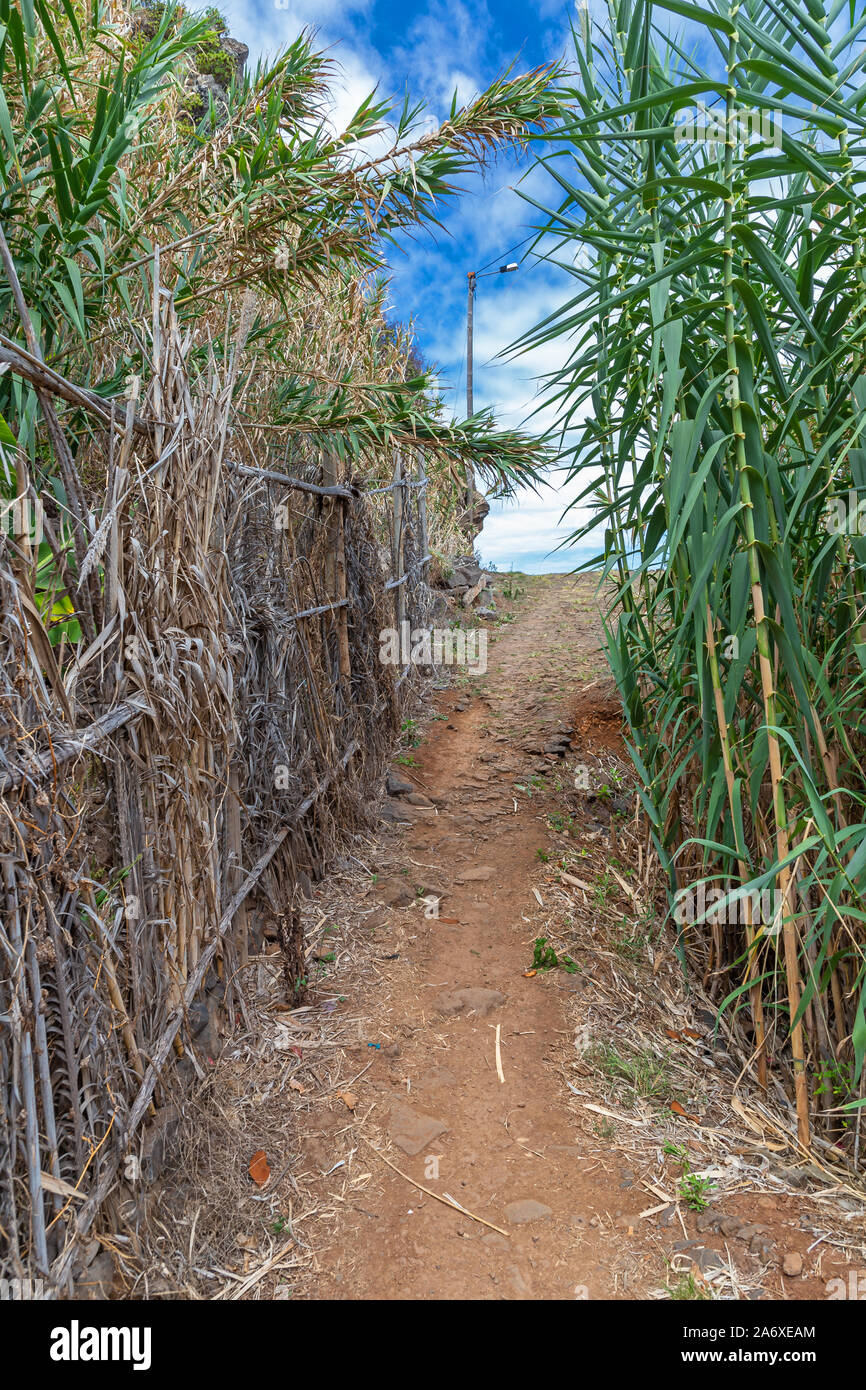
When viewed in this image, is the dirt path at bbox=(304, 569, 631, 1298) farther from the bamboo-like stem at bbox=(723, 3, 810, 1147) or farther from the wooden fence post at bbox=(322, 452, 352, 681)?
the wooden fence post at bbox=(322, 452, 352, 681)

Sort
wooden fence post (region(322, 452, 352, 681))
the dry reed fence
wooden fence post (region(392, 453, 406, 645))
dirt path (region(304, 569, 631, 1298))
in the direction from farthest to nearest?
1. wooden fence post (region(392, 453, 406, 645))
2. wooden fence post (region(322, 452, 352, 681))
3. dirt path (region(304, 569, 631, 1298))
4. the dry reed fence

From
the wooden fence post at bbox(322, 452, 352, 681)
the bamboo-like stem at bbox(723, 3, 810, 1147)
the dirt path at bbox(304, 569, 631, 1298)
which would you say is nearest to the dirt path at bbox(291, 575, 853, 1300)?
the dirt path at bbox(304, 569, 631, 1298)

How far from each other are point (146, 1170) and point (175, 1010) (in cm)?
35

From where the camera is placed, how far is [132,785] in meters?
1.76

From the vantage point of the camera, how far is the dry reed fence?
1.29 metres

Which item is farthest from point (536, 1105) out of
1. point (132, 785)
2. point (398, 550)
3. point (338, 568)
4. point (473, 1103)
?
point (398, 550)

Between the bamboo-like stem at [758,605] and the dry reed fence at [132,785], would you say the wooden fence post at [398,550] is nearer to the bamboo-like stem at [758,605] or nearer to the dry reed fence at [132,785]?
the dry reed fence at [132,785]

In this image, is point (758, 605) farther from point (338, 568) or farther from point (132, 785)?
point (338, 568)

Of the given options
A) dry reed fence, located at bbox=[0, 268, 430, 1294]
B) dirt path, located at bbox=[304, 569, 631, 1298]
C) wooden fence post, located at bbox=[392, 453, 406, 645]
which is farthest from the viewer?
wooden fence post, located at bbox=[392, 453, 406, 645]

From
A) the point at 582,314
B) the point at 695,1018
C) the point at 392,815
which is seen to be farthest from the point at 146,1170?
the point at 392,815

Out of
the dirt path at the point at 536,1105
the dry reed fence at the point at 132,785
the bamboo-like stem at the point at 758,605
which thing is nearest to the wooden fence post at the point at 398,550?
the dirt path at the point at 536,1105

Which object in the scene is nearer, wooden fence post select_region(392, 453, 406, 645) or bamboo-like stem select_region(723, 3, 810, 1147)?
bamboo-like stem select_region(723, 3, 810, 1147)

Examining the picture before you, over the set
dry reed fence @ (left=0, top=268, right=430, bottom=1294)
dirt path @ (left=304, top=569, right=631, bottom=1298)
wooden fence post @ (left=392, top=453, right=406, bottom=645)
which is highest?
wooden fence post @ (left=392, top=453, right=406, bottom=645)

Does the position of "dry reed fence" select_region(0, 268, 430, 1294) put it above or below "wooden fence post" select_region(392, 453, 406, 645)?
below
